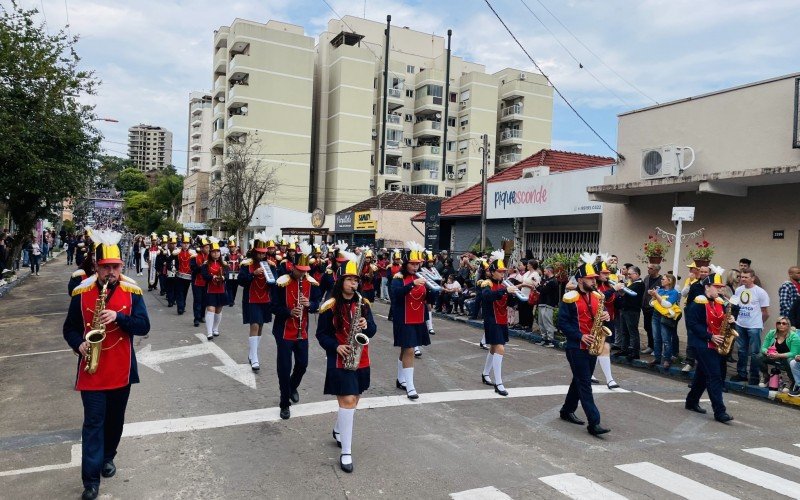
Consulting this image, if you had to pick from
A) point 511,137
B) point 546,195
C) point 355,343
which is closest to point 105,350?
point 355,343

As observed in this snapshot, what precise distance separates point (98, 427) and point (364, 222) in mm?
35517

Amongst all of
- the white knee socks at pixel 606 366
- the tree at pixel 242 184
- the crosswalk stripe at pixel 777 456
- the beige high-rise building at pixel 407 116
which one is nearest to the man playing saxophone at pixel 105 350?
the crosswalk stripe at pixel 777 456

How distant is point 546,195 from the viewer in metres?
20.9

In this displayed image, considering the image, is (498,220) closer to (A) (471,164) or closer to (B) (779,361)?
(B) (779,361)

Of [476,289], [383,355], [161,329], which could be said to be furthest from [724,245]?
[161,329]

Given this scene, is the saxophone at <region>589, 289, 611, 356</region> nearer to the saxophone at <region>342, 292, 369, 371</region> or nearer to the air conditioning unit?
the saxophone at <region>342, 292, 369, 371</region>

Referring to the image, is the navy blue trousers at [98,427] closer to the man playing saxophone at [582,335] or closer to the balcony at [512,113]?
the man playing saxophone at [582,335]

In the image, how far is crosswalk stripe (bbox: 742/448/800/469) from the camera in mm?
6391

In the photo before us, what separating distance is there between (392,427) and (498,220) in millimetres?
18489

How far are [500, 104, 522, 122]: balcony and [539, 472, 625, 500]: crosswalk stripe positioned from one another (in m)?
61.3

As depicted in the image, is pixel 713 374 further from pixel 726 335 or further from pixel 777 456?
pixel 777 456

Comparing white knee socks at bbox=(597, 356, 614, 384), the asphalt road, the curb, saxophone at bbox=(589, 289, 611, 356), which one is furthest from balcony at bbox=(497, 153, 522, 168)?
saxophone at bbox=(589, 289, 611, 356)

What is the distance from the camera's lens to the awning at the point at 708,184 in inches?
473

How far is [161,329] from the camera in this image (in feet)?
44.1
